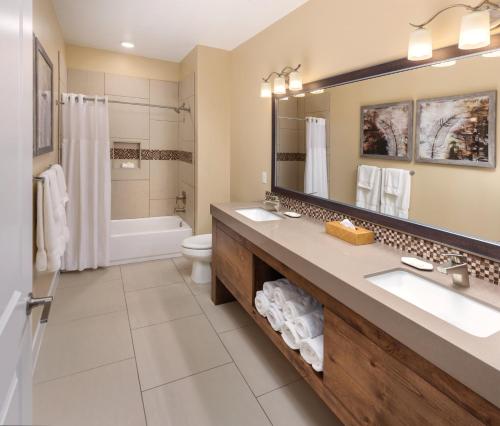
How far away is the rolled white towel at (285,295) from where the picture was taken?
1.87 meters

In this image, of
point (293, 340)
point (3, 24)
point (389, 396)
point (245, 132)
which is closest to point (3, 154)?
point (3, 24)

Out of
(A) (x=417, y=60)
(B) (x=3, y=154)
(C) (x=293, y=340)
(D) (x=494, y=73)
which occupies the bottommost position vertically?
(C) (x=293, y=340)

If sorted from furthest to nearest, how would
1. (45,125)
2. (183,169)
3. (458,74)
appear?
(183,169), (45,125), (458,74)

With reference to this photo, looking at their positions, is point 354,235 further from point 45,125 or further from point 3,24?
point 45,125

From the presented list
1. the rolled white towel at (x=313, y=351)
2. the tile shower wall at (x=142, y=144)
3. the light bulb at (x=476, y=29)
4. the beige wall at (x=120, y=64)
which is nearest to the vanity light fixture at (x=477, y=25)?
the light bulb at (x=476, y=29)

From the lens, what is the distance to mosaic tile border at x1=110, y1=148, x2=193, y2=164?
13.8 feet

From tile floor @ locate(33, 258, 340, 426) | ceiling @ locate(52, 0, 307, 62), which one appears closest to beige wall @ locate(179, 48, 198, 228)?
ceiling @ locate(52, 0, 307, 62)

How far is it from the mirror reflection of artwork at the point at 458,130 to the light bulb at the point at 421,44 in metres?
0.22

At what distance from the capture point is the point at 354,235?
1794mm

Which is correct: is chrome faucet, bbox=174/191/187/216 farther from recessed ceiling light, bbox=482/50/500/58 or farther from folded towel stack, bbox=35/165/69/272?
recessed ceiling light, bbox=482/50/500/58

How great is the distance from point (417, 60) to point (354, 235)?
945mm

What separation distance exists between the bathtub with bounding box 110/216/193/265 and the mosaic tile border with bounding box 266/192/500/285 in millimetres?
2097

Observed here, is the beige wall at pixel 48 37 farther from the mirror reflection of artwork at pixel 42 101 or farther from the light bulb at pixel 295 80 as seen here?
the light bulb at pixel 295 80

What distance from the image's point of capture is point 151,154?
4.41m
